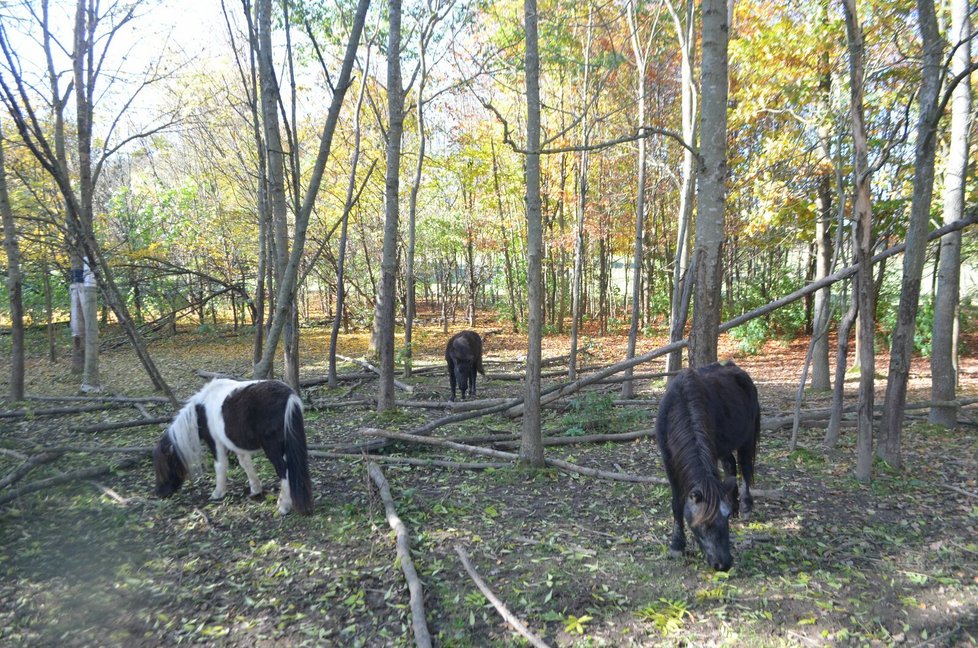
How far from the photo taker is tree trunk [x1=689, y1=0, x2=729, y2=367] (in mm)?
4793

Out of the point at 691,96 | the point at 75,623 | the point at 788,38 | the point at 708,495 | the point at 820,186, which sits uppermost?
the point at 788,38

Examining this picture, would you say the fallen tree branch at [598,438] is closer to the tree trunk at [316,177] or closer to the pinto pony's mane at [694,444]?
the pinto pony's mane at [694,444]

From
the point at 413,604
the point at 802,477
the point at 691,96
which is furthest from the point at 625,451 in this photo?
the point at 691,96

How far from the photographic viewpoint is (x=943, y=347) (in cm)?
696

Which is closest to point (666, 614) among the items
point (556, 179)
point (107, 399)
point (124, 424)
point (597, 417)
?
point (597, 417)

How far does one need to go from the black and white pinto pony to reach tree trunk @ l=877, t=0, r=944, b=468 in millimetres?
6135

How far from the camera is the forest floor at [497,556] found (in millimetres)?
3410

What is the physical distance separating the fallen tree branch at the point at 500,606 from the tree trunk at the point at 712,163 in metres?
3.14

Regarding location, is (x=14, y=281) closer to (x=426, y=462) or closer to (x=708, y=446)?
(x=426, y=462)

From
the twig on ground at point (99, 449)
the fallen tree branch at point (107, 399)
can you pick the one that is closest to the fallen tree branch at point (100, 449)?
the twig on ground at point (99, 449)

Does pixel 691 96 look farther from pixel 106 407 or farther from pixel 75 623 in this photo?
pixel 106 407

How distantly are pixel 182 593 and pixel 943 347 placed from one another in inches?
356

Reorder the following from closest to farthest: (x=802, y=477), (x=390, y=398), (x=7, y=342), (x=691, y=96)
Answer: (x=802, y=477)
(x=390, y=398)
(x=691, y=96)
(x=7, y=342)

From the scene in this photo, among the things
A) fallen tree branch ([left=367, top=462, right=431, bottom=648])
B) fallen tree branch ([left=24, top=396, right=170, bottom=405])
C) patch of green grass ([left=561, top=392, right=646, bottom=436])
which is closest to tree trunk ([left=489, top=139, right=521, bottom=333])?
patch of green grass ([left=561, top=392, right=646, bottom=436])
